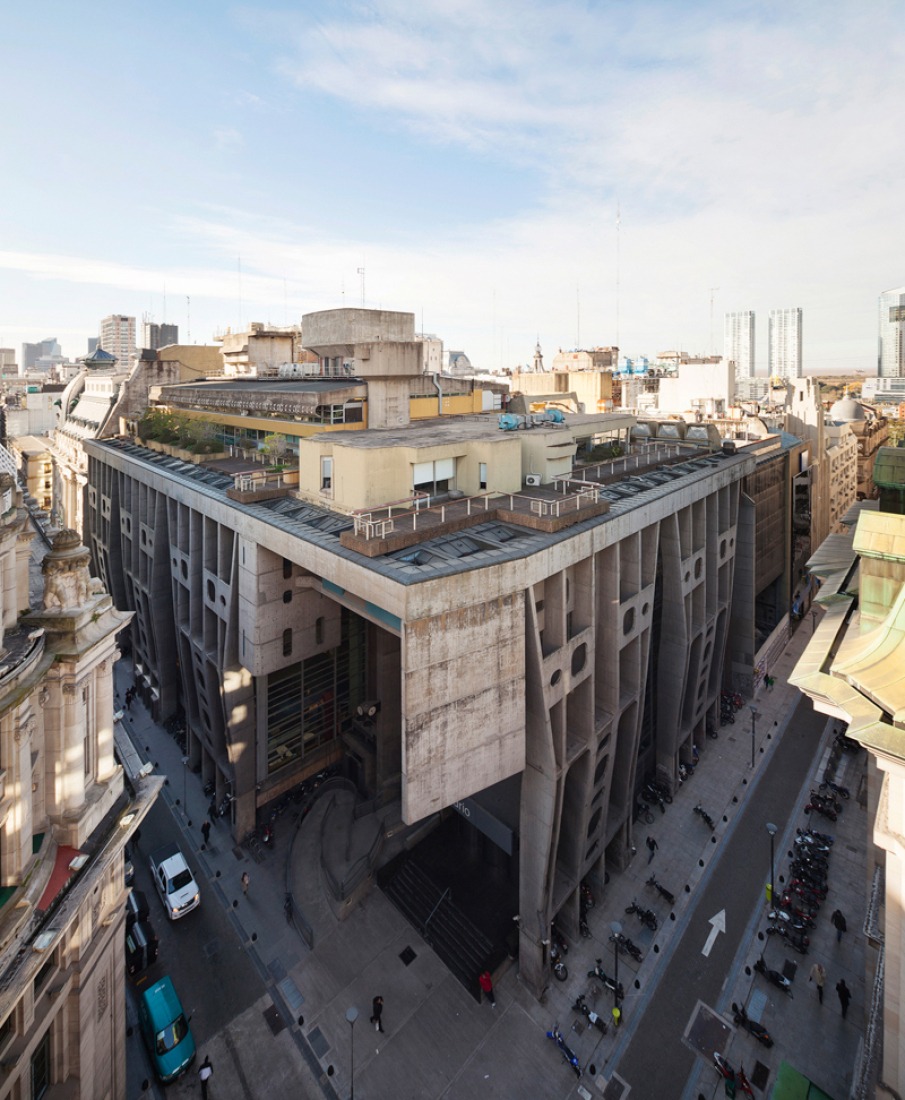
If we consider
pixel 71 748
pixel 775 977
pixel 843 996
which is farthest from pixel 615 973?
pixel 71 748

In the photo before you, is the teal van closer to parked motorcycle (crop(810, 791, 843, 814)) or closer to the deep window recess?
the deep window recess

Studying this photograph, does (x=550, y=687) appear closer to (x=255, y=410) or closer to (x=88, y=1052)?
(x=88, y=1052)

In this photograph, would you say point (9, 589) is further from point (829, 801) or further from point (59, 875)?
point (829, 801)

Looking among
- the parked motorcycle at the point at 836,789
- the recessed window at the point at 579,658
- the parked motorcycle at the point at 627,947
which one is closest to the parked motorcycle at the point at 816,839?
the parked motorcycle at the point at 836,789

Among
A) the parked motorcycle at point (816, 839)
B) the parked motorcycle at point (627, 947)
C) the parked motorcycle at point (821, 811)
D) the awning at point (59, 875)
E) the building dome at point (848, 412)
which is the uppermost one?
the building dome at point (848, 412)

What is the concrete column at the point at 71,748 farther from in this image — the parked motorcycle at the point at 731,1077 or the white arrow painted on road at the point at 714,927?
the white arrow painted on road at the point at 714,927

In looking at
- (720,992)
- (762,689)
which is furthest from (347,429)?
(762,689)

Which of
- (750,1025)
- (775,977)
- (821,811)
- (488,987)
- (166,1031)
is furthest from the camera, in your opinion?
(821,811)
